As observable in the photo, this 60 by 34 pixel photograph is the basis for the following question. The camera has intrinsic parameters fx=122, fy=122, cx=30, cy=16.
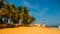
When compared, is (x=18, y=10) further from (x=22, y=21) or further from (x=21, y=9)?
(x=22, y=21)

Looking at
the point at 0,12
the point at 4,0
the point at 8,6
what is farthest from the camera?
the point at 8,6

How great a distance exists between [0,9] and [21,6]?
5862 millimetres

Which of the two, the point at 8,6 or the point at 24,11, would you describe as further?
the point at 24,11

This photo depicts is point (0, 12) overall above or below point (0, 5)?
below

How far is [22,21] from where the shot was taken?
15.6m

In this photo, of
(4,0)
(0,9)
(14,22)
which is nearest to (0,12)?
(0,9)

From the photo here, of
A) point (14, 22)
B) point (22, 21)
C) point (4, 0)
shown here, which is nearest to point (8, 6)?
point (4, 0)

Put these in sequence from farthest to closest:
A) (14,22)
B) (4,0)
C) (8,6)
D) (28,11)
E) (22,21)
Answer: (22,21)
(28,11)
(14,22)
(8,6)
(4,0)

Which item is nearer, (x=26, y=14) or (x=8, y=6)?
(x=8, y=6)

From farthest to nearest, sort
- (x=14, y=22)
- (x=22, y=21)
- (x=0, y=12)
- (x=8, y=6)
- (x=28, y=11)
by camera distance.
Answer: (x=22, y=21) < (x=28, y=11) < (x=14, y=22) < (x=8, y=6) < (x=0, y=12)

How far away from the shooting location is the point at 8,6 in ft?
33.0

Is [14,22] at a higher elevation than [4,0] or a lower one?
lower

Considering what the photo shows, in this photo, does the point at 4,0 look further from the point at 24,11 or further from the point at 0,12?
the point at 24,11

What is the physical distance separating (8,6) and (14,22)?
3740mm
